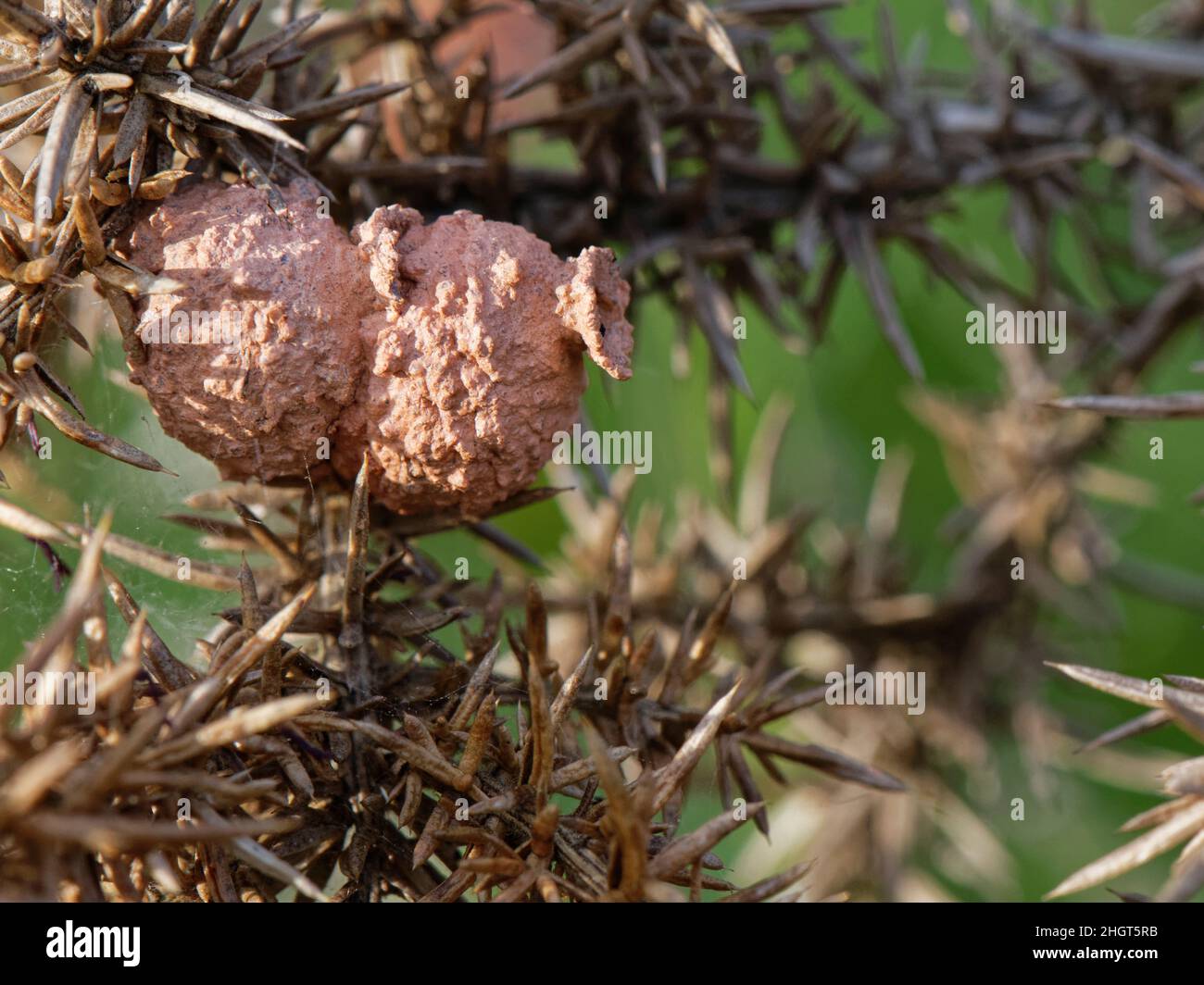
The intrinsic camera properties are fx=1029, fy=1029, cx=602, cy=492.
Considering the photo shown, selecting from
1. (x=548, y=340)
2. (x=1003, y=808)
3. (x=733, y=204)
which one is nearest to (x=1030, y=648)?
(x=1003, y=808)

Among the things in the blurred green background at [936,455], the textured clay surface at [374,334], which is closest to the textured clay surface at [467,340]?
the textured clay surface at [374,334]

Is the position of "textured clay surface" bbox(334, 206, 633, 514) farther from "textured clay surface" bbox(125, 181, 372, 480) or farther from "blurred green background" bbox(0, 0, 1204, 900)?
"blurred green background" bbox(0, 0, 1204, 900)

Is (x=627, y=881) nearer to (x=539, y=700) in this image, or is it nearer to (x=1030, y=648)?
(x=539, y=700)

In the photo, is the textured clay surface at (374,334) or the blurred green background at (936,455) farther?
the blurred green background at (936,455)

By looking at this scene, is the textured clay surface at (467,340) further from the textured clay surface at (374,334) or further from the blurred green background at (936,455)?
the blurred green background at (936,455)

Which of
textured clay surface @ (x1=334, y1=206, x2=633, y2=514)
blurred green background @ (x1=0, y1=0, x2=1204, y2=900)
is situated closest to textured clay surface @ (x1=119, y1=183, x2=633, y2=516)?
textured clay surface @ (x1=334, y1=206, x2=633, y2=514)

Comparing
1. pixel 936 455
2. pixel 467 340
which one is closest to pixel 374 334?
pixel 467 340

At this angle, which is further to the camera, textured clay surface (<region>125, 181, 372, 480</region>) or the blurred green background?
the blurred green background
